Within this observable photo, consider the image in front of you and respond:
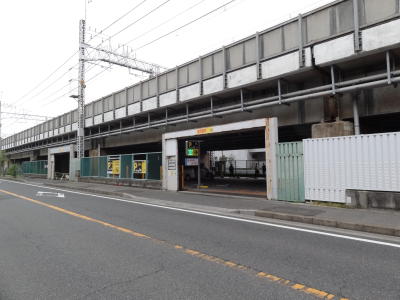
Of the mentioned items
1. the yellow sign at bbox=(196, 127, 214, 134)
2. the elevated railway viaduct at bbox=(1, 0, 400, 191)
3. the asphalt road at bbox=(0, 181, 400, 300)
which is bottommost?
the asphalt road at bbox=(0, 181, 400, 300)

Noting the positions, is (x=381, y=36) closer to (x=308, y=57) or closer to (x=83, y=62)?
(x=308, y=57)

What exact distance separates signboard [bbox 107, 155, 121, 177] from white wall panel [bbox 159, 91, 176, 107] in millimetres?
6447

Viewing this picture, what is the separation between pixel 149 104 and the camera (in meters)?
20.0

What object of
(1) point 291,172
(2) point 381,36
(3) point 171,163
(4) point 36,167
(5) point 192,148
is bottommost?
(1) point 291,172

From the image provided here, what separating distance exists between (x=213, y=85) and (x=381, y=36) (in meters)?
7.84

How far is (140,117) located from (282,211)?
15938mm

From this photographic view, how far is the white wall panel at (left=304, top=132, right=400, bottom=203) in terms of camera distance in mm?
A: 9188

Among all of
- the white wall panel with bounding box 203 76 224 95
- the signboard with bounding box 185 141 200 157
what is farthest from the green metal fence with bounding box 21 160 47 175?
the white wall panel with bounding box 203 76 224 95

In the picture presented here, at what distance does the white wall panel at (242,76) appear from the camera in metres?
13.6

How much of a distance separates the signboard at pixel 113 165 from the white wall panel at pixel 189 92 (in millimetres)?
8227

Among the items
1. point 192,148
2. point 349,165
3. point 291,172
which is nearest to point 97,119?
point 192,148

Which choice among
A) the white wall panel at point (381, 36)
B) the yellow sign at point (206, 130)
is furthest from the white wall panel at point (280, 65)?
the yellow sign at point (206, 130)

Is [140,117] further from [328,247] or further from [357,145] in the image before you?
[328,247]

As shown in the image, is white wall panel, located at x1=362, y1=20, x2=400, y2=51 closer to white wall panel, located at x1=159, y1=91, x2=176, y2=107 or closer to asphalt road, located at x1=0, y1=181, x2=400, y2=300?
asphalt road, located at x1=0, y1=181, x2=400, y2=300
